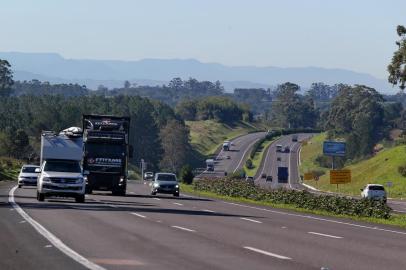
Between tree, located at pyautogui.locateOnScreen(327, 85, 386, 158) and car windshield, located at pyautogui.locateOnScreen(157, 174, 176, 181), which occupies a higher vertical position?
tree, located at pyautogui.locateOnScreen(327, 85, 386, 158)

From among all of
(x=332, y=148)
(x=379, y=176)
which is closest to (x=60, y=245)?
(x=379, y=176)

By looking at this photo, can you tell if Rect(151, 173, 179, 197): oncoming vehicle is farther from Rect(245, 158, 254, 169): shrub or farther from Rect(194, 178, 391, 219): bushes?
Rect(245, 158, 254, 169): shrub

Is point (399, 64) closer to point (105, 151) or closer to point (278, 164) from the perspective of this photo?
point (105, 151)

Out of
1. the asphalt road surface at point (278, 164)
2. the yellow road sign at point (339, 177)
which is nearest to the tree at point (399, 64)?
the yellow road sign at point (339, 177)

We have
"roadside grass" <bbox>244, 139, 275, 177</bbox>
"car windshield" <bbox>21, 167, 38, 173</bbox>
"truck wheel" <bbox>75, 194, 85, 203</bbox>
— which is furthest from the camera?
"roadside grass" <bbox>244, 139, 275, 177</bbox>

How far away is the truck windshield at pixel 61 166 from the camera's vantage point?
41000mm

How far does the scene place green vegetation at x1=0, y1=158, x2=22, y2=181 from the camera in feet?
288

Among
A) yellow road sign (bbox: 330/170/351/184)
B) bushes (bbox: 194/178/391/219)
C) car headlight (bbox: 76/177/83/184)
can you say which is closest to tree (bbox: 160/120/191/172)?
yellow road sign (bbox: 330/170/351/184)

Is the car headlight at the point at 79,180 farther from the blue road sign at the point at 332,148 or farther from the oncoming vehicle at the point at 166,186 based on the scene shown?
the blue road sign at the point at 332,148

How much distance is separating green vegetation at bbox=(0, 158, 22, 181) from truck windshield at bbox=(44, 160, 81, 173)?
43163mm

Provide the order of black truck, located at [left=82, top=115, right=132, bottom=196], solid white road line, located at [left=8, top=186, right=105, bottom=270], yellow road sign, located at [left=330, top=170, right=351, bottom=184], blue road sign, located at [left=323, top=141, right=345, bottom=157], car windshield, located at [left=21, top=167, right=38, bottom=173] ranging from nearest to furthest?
solid white road line, located at [left=8, top=186, right=105, bottom=270] → black truck, located at [left=82, top=115, right=132, bottom=196] → car windshield, located at [left=21, top=167, right=38, bottom=173] → yellow road sign, located at [left=330, top=170, right=351, bottom=184] → blue road sign, located at [left=323, top=141, right=345, bottom=157]

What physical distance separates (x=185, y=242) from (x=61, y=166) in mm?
19931

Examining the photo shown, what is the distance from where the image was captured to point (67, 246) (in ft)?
66.3

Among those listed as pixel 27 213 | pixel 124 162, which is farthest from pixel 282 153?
pixel 27 213
